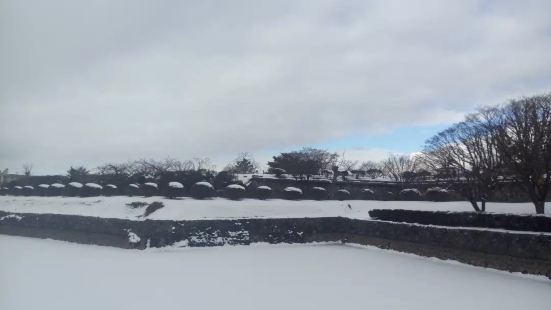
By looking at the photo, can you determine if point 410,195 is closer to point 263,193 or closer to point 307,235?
point 263,193

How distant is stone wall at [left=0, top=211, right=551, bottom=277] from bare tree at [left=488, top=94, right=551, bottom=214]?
30.4ft

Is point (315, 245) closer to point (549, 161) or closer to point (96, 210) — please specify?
point (96, 210)

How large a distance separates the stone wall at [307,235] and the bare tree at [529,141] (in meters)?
9.25

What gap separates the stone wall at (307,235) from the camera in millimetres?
11016

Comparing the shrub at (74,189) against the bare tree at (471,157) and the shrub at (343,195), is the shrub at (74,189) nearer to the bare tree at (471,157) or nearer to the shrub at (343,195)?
the shrub at (343,195)

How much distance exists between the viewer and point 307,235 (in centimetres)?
1791

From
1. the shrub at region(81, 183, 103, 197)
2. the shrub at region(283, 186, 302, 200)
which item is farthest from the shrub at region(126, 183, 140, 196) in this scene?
the shrub at region(283, 186, 302, 200)

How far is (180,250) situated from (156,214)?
202 cm

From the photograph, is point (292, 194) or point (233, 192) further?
point (292, 194)

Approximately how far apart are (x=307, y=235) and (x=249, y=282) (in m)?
8.57

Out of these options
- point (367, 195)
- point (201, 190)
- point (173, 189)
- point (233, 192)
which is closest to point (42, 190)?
point (173, 189)

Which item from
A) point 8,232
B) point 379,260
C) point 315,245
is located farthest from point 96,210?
point 379,260

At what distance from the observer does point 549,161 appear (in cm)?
2034

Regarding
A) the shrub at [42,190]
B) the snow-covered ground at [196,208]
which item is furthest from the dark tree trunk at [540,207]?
the shrub at [42,190]
